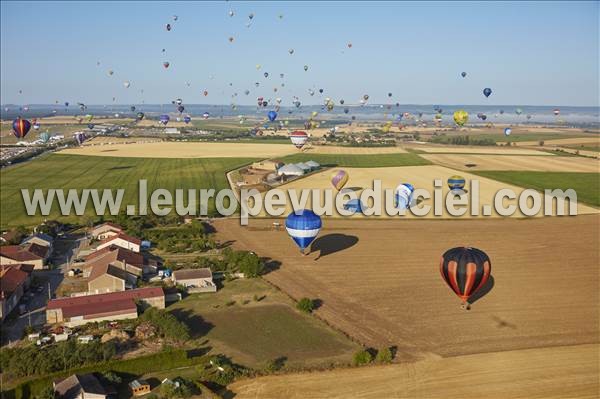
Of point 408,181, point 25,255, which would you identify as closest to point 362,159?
point 408,181

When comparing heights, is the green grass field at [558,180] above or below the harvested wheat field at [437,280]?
above

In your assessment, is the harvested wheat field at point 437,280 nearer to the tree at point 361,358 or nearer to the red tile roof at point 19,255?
the tree at point 361,358

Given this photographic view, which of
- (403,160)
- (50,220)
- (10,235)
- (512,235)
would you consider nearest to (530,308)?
(512,235)

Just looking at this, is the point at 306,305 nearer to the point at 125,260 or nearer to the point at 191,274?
the point at 191,274

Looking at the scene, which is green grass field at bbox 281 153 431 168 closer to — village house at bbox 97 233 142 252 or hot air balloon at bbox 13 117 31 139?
hot air balloon at bbox 13 117 31 139

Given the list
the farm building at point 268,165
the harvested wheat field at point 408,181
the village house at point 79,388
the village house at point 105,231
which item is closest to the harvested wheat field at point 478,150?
the harvested wheat field at point 408,181

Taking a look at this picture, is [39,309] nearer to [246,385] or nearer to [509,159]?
[246,385]

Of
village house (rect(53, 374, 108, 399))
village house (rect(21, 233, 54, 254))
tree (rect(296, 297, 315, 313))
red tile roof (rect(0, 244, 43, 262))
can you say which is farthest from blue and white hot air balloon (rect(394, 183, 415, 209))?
village house (rect(53, 374, 108, 399))
